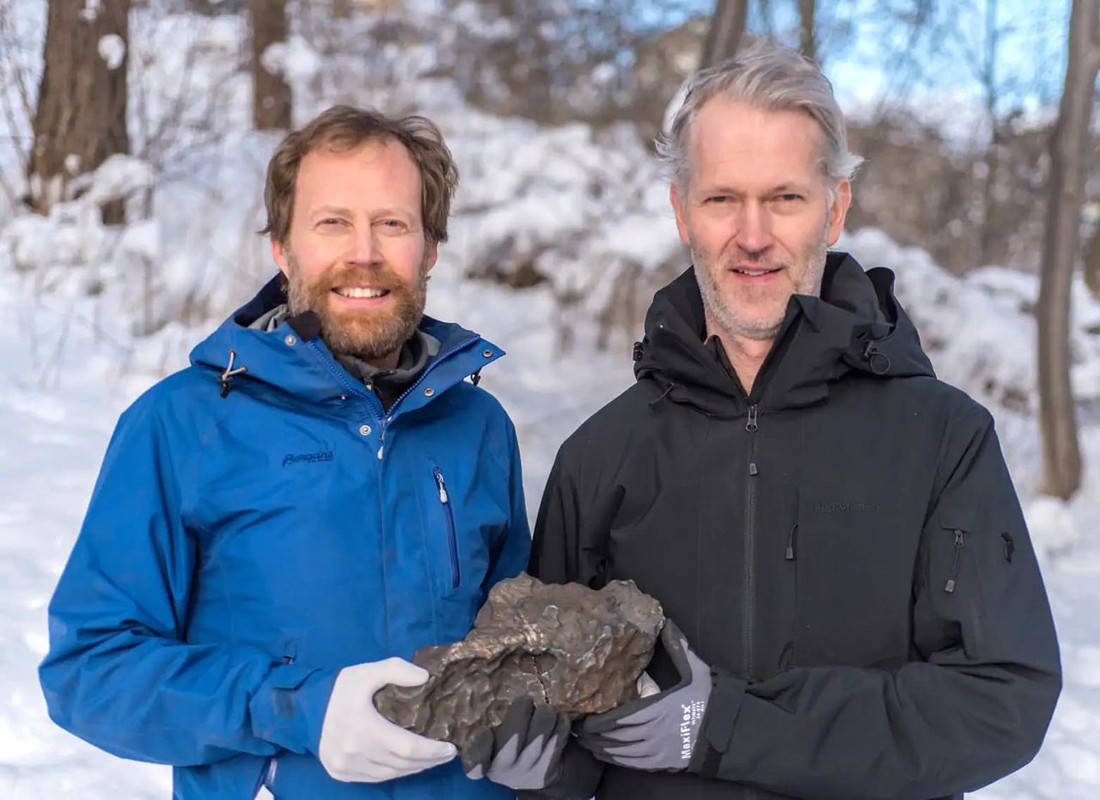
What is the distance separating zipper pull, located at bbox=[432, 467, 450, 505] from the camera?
2170mm

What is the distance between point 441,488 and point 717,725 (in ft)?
2.19

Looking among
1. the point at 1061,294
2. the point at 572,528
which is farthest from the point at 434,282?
the point at 572,528

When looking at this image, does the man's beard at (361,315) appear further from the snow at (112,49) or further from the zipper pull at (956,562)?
the snow at (112,49)

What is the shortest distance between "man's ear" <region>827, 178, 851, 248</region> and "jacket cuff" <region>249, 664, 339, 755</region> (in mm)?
1250

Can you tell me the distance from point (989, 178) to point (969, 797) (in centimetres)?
1041

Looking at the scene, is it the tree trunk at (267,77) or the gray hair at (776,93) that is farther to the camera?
the tree trunk at (267,77)

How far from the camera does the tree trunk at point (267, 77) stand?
8.07 m

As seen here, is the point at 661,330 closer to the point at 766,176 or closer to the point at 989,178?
the point at 766,176

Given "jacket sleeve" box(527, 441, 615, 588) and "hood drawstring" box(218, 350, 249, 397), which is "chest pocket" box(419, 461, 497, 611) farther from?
"hood drawstring" box(218, 350, 249, 397)

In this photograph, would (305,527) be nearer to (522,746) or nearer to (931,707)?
(522,746)

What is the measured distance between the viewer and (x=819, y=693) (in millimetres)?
1910

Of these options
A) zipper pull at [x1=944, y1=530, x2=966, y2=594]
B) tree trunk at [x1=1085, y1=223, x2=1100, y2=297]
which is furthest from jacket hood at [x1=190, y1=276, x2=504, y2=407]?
tree trunk at [x1=1085, y1=223, x2=1100, y2=297]

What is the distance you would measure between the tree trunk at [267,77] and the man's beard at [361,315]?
596 cm

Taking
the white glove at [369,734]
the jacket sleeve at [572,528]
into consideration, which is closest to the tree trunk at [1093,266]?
the jacket sleeve at [572,528]
